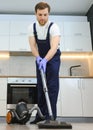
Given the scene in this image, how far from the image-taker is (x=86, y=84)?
12.6 feet

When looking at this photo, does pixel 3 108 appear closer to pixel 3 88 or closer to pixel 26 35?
pixel 3 88

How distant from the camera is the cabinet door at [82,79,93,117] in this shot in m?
3.71

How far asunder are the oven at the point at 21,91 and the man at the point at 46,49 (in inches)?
58.8

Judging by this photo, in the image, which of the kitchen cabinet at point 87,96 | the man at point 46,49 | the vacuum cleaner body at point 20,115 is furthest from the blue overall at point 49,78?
the kitchen cabinet at point 87,96

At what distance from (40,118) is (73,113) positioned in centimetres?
173

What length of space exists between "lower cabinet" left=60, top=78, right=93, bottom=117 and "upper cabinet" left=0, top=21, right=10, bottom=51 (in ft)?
3.92

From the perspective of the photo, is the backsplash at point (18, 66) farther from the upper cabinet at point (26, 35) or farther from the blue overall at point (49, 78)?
the blue overall at point (49, 78)

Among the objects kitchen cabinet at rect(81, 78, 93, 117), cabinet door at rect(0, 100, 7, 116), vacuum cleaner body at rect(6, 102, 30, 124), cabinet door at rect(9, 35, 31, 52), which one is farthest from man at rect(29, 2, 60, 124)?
cabinet door at rect(9, 35, 31, 52)

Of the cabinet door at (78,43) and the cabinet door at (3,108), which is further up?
the cabinet door at (78,43)

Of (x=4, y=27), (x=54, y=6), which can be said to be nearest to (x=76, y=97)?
(x=54, y=6)

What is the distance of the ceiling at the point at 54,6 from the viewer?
405cm

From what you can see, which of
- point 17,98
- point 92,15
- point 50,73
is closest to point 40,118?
point 50,73

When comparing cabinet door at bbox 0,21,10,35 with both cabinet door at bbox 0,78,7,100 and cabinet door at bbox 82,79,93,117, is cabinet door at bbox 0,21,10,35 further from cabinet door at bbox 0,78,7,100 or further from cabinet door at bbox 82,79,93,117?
cabinet door at bbox 82,79,93,117

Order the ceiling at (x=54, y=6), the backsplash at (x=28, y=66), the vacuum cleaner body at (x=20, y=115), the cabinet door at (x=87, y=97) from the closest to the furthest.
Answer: the vacuum cleaner body at (x=20, y=115) → the cabinet door at (x=87, y=97) → the ceiling at (x=54, y=6) → the backsplash at (x=28, y=66)
